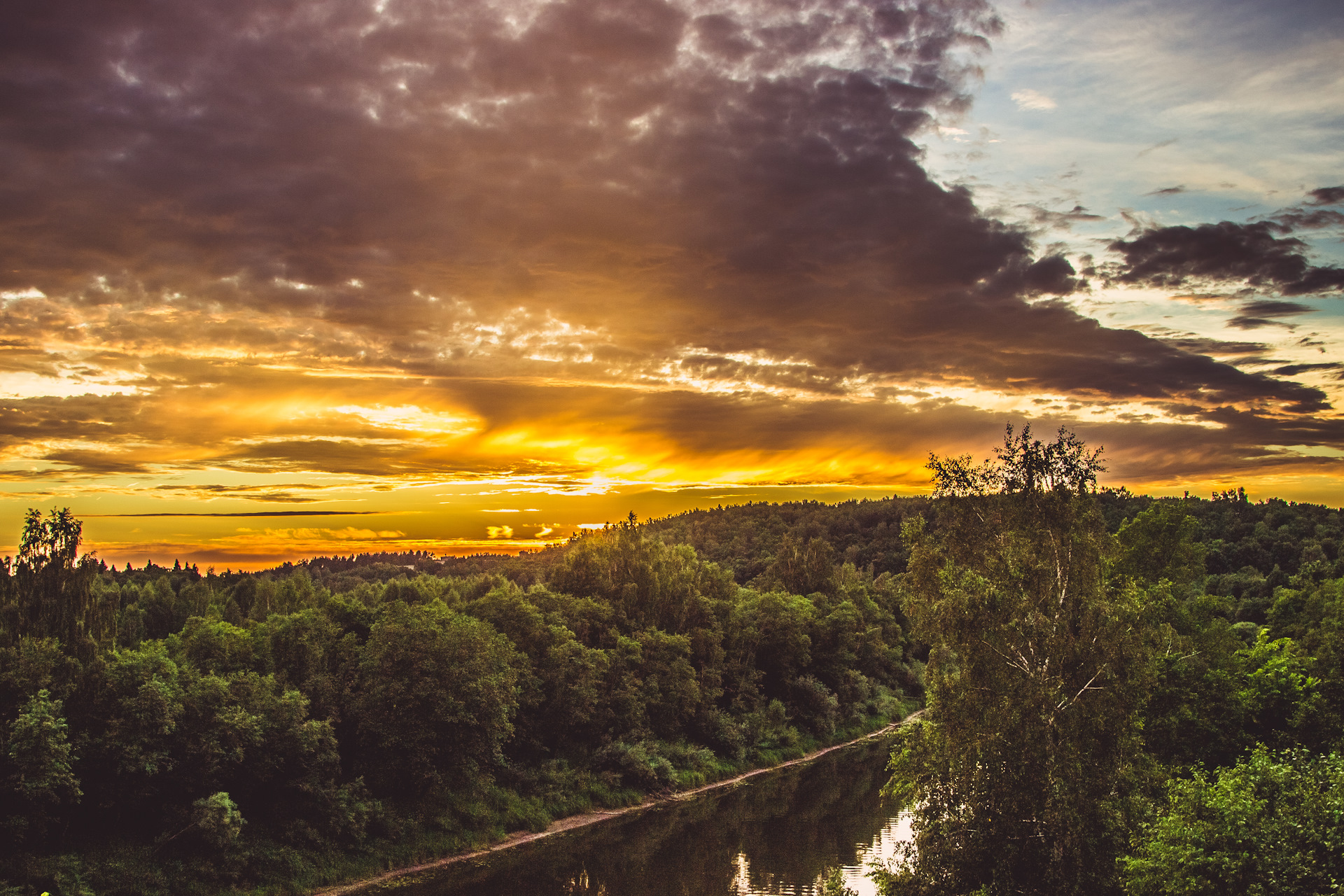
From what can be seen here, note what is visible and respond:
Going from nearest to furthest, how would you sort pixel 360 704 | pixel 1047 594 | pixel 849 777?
pixel 1047 594 → pixel 360 704 → pixel 849 777

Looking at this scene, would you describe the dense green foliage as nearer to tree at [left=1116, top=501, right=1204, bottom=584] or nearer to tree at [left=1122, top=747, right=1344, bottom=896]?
tree at [left=1116, top=501, right=1204, bottom=584]

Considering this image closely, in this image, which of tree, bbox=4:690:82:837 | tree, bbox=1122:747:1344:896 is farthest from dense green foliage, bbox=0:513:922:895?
tree, bbox=1122:747:1344:896

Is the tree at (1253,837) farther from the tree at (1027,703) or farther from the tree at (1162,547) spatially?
the tree at (1162,547)

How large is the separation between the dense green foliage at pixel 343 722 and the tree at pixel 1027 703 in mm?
30215

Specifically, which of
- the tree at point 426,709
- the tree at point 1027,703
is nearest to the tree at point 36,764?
the tree at point 426,709

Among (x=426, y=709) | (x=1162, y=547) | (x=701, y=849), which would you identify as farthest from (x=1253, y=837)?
(x=426, y=709)

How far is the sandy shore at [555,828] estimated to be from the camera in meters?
46.1

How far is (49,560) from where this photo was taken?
155 feet

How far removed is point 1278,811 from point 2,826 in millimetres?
45941

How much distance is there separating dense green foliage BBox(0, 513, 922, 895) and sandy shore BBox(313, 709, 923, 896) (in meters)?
0.79

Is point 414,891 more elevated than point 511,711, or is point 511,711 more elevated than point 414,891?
point 511,711

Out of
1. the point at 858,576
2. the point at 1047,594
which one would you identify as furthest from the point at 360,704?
the point at 858,576

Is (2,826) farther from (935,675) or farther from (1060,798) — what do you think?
(1060,798)

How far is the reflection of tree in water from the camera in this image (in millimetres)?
47094
